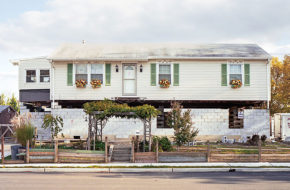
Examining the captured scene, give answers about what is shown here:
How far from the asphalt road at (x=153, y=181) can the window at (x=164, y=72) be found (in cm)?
1035

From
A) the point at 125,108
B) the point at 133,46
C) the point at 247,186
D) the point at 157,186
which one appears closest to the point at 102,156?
the point at 125,108

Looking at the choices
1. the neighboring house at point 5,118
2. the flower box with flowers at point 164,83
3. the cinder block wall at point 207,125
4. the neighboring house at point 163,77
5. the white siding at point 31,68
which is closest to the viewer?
the cinder block wall at point 207,125

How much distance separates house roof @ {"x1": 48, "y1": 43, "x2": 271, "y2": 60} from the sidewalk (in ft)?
30.7

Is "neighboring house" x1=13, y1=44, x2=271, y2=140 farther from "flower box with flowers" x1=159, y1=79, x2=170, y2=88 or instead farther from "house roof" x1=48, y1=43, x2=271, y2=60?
"flower box with flowers" x1=159, y1=79, x2=170, y2=88

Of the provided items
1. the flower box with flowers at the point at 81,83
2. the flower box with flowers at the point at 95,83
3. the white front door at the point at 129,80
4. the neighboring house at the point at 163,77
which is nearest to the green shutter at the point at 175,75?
the neighboring house at the point at 163,77

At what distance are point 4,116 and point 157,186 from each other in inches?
933

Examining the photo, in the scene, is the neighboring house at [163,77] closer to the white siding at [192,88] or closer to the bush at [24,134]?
the white siding at [192,88]

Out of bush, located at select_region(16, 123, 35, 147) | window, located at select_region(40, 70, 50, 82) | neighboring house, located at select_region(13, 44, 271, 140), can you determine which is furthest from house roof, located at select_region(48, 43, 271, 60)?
bush, located at select_region(16, 123, 35, 147)

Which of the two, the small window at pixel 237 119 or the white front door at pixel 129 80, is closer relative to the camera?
the small window at pixel 237 119

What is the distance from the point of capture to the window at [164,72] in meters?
22.8

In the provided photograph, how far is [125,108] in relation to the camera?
16.8 metres

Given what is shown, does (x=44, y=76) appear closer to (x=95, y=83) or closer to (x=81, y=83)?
(x=81, y=83)

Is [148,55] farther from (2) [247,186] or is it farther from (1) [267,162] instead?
(2) [247,186]

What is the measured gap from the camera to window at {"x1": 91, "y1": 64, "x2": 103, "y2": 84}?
22812mm
